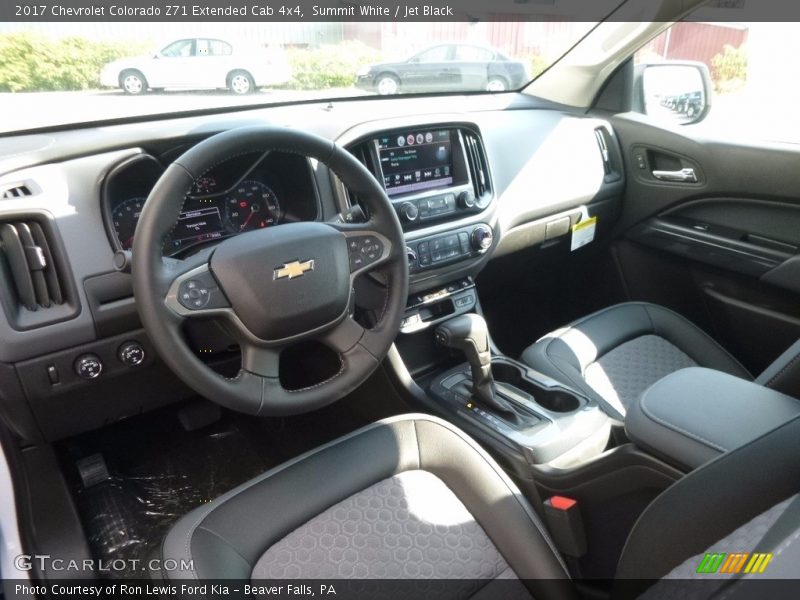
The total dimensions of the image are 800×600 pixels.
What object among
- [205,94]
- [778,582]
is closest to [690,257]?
[205,94]

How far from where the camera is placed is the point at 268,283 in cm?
127

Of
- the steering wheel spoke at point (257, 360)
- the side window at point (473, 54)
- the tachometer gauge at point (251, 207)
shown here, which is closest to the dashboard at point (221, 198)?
the tachometer gauge at point (251, 207)

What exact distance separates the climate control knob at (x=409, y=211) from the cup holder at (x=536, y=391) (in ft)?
1.68

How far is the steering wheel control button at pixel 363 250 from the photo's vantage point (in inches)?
55.7

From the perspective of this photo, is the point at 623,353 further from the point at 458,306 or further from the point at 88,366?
the point at 88,366

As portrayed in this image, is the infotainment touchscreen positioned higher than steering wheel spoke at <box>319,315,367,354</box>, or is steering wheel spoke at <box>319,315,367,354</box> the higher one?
the infotainment touchscreen

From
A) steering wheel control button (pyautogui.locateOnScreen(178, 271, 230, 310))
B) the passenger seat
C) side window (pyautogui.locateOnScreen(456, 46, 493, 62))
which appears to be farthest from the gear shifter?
side window (pyautogui.locateOnScreen(456, 46, 493, 62))

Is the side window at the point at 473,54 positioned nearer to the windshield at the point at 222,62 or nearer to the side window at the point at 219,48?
the windshield at the point at 222,62

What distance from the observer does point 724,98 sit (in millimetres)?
2449

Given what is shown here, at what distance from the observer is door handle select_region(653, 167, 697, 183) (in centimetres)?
235

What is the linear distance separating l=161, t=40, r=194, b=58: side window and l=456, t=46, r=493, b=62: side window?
1033 mm

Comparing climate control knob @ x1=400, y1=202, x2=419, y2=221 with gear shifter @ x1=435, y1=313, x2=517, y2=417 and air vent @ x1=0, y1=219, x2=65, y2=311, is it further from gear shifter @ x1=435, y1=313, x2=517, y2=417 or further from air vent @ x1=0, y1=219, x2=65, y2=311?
air vent @ x1=0, y1=219, x2=65, y2=311

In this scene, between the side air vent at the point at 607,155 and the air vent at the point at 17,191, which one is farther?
the side air vent at the point at 607,155

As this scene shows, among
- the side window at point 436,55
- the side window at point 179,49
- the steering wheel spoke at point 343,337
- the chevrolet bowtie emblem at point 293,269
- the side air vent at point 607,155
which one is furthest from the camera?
the side air vent at point 607,155
